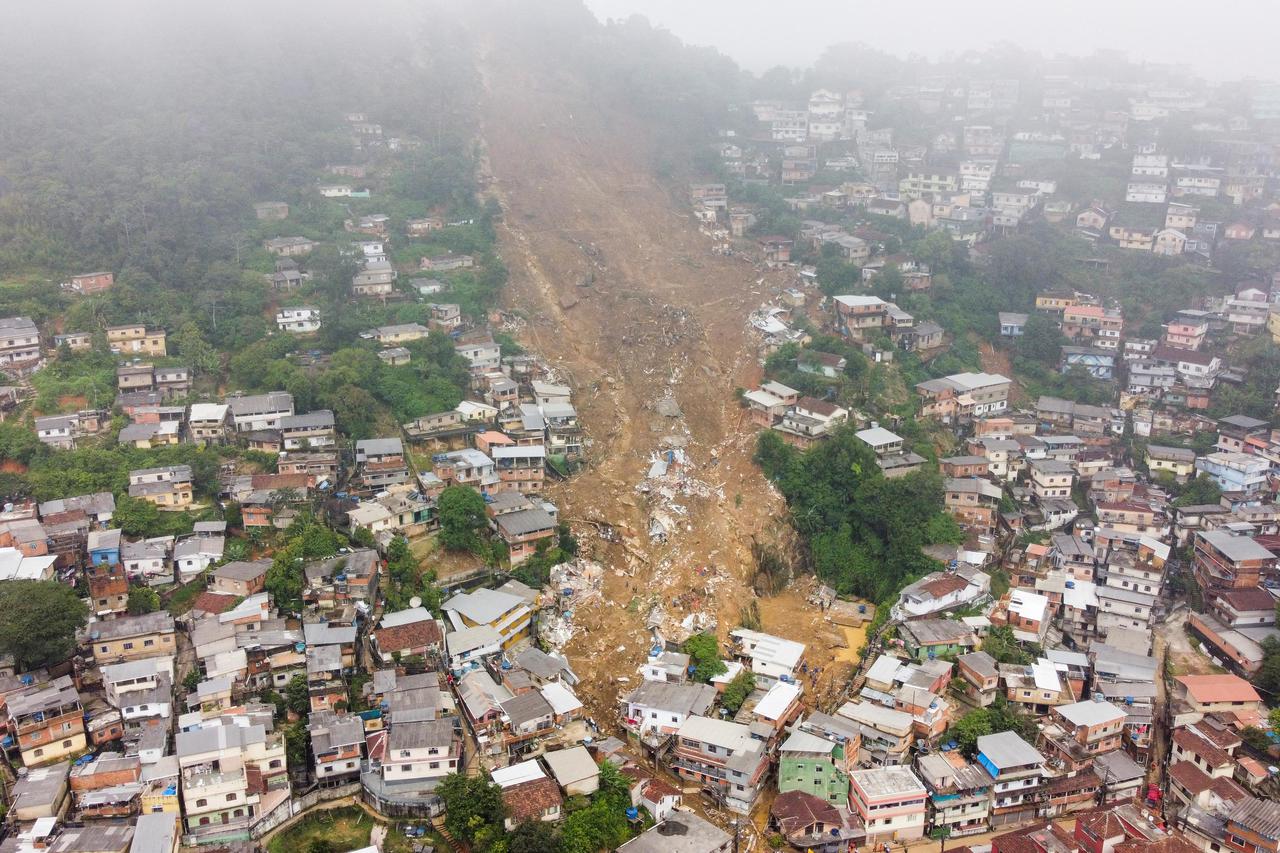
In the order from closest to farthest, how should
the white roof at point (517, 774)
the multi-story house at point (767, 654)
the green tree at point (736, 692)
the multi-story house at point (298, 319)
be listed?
the white roof at point (517, 774) → the green tree at point (736, 692) → the multi-story house at point (767, 654) → the multi-story house at point (298, 319)

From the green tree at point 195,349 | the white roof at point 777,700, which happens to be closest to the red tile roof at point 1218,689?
the white roof at point 777,700

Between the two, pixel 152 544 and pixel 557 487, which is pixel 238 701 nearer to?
pixel 152 544

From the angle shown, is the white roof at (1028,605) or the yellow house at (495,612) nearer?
the yellow house at (495,612)

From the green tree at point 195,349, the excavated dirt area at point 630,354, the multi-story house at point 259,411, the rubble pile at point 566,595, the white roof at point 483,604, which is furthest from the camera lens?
the green tree at point 195,349

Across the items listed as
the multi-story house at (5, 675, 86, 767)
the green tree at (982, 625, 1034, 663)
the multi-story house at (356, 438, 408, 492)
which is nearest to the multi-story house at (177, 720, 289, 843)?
the multi-story house at (5, 675, 86, 767)

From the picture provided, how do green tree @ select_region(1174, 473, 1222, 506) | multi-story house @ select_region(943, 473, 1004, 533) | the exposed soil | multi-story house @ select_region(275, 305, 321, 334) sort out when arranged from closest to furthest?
multi-story house @ select_region(943, 473, 1004, 533) < green tree @ select_region(1174, 473, 1222, 506) < multi-story house @ select_region(275, 305, 321, 334) < the exposed soil

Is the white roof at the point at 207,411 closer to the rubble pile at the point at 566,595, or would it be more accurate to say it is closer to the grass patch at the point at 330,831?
the rubble pile at the point at 566,595

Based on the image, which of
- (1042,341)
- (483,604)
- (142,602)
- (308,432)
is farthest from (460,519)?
(1042,341)

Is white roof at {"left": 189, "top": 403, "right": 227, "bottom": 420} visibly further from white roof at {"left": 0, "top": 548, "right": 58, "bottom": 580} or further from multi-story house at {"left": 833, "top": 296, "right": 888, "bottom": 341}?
multi-story house at {"left": 833, "top": 296, "right": 888, "bottom": 341}
